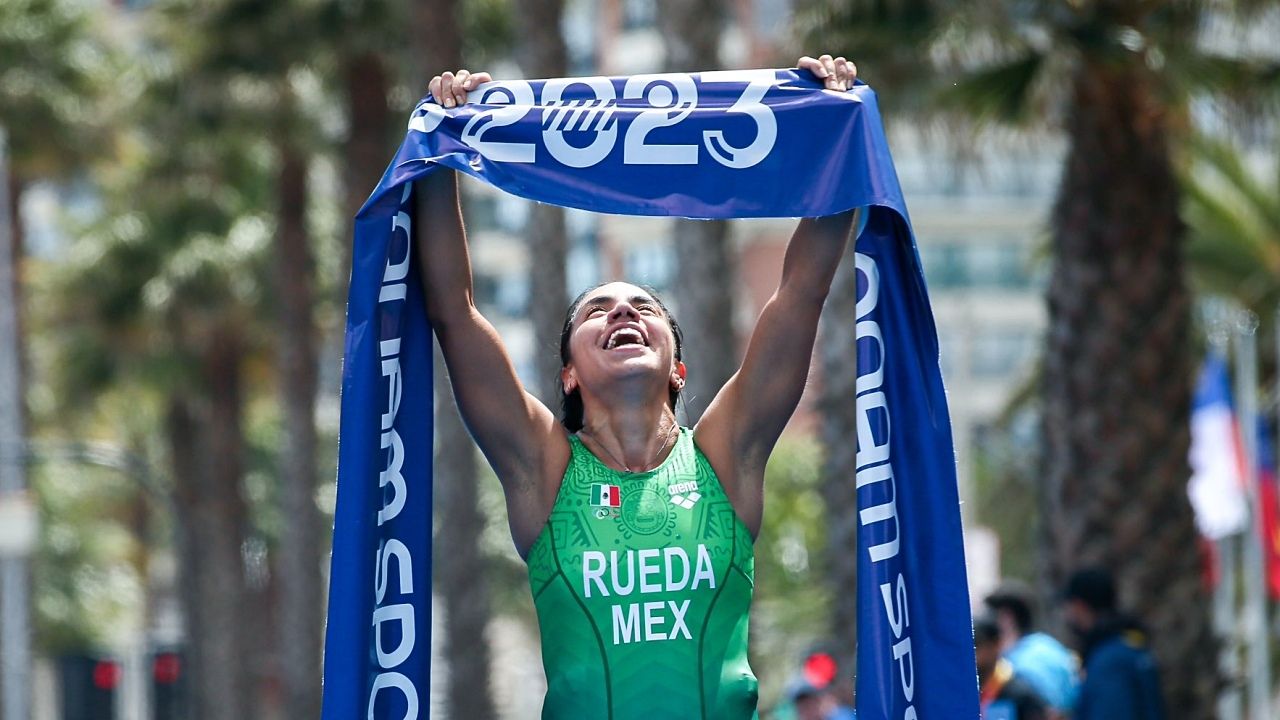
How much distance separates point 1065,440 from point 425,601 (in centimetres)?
850

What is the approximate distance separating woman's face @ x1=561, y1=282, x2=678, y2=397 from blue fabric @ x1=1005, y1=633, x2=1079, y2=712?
4.19m

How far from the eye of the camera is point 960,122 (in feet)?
44.7

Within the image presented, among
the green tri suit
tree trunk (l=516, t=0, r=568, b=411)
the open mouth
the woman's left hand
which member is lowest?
the green tri suit

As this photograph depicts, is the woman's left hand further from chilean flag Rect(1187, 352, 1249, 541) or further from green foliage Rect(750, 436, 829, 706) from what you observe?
green foliage Rect(750, 436, 829, 706)

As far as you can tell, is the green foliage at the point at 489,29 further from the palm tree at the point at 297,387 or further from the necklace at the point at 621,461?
the necklace at the point at 621,461

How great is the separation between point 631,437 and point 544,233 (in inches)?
510

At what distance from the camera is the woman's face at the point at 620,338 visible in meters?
4.29

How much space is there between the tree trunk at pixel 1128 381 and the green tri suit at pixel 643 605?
831 centimetres

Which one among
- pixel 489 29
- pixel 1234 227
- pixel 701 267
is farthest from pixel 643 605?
pixel 489 29

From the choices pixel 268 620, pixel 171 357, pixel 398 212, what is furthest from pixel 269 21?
pixel 268 620

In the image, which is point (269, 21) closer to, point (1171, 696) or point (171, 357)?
point (171, 357)

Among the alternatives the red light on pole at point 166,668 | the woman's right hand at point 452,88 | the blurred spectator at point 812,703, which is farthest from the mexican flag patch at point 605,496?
the red light on pole at point 166,668

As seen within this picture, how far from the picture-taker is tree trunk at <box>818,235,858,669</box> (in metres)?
13.6

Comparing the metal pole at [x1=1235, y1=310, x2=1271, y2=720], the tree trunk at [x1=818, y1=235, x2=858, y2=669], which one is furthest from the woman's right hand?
the metal pole at [x1=1235, y1=310, x2=1271, y2=720]
